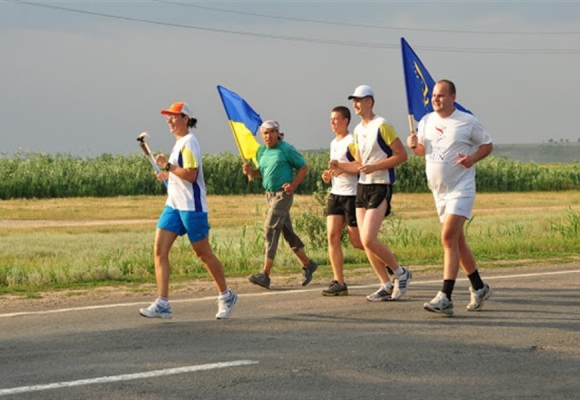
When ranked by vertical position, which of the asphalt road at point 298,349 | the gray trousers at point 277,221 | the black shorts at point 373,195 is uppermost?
the black shorts at point 373,195

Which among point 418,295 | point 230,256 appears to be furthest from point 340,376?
point 230,256

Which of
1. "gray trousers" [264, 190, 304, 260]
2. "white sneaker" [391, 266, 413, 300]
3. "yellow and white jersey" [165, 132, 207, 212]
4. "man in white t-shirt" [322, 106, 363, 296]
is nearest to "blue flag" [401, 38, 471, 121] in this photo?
"man in white t-shirt" [322, 106, 363, 296]

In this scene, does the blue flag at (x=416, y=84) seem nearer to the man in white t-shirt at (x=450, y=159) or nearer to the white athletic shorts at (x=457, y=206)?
the man in white t-shirt at (x=450, y=159)

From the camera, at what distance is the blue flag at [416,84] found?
12.8m

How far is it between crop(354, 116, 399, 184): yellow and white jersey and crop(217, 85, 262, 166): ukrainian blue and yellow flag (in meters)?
3.44

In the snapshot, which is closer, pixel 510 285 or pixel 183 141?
pixel 183 141

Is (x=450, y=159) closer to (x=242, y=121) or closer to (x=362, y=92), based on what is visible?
(x=362, y=92)

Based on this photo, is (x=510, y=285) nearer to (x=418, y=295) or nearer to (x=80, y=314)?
(x=418, y=295)

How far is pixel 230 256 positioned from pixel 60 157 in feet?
139

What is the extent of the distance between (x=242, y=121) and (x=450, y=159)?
4993 mm

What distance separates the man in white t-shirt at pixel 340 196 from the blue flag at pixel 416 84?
1042mm

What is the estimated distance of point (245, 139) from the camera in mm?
14594

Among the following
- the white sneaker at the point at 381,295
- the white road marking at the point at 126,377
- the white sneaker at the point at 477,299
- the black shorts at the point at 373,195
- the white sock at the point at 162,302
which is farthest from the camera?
the white sneaker at the point at 381,295

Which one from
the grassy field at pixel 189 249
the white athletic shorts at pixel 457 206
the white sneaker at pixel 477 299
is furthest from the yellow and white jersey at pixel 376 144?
the grassy field at pixel 189 249
